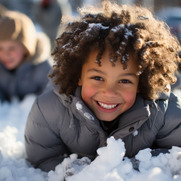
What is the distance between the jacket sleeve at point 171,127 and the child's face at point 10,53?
71.5 inches

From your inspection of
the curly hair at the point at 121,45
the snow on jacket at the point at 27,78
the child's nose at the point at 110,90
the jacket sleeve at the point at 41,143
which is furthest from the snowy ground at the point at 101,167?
the snow on jacket at the point at 27,78

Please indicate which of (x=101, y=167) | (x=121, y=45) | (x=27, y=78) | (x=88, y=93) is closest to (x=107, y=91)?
(x=88, y=93)

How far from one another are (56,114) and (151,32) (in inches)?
27.8

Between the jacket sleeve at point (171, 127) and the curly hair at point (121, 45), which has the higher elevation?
the curly hair at point (121, 45)

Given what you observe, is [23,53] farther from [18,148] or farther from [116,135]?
[116,135]

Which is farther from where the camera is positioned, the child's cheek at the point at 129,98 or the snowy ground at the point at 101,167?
the child's cheek at the point at 129,98

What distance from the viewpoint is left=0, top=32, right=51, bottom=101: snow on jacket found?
119 inches

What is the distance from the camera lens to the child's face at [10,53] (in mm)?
2938

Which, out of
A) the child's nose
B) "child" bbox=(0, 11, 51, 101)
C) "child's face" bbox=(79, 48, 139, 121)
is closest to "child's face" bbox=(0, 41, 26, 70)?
"child" bbox=(0, 11, 51, 101)

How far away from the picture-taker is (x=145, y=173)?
1.27m

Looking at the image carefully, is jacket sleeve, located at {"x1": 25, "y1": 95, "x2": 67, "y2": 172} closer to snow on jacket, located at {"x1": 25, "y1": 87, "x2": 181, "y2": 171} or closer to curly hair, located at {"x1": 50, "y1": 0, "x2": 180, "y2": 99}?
snow on jacket, located at {"x1": 25, "y1": 87, "x2": 181, "y2": 171}

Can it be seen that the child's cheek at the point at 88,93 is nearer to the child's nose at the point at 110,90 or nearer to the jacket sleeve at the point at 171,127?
the child's nose at the point at 110,90

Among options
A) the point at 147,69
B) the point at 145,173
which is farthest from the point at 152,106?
the point at 145,173

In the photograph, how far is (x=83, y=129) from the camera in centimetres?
168
